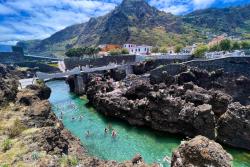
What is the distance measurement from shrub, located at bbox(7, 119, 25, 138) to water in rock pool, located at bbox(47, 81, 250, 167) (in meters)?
13.6

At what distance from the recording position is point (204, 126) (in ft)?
158

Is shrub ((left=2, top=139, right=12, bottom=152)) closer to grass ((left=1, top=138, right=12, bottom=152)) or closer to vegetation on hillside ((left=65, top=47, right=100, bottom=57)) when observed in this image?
grass ((left=1, top=138, right=12, bottom=152))

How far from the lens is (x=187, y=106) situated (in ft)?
170

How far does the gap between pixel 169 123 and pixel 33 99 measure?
22.4m

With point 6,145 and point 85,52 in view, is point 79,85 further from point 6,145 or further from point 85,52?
point 6,145

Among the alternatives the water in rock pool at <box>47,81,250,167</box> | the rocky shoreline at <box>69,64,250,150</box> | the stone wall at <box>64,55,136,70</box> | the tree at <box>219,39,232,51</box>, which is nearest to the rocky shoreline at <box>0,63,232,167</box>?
the water in rock pool at <box>47,81,250,167</box>

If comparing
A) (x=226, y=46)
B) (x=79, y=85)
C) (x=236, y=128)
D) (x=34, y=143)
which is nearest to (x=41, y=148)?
(x=34, y=143)

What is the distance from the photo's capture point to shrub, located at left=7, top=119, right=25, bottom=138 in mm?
30750

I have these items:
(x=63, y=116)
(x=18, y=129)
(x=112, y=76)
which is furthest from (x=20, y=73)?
(x=18, y=129)

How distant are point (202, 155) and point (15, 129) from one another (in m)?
19.5

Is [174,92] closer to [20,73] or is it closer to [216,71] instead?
[216,71]

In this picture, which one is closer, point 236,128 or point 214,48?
point 236,128

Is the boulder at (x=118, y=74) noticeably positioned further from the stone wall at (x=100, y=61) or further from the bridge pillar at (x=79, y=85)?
the stone wall at (x=100, y=61)

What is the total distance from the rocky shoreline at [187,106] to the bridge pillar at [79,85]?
1558 cm
